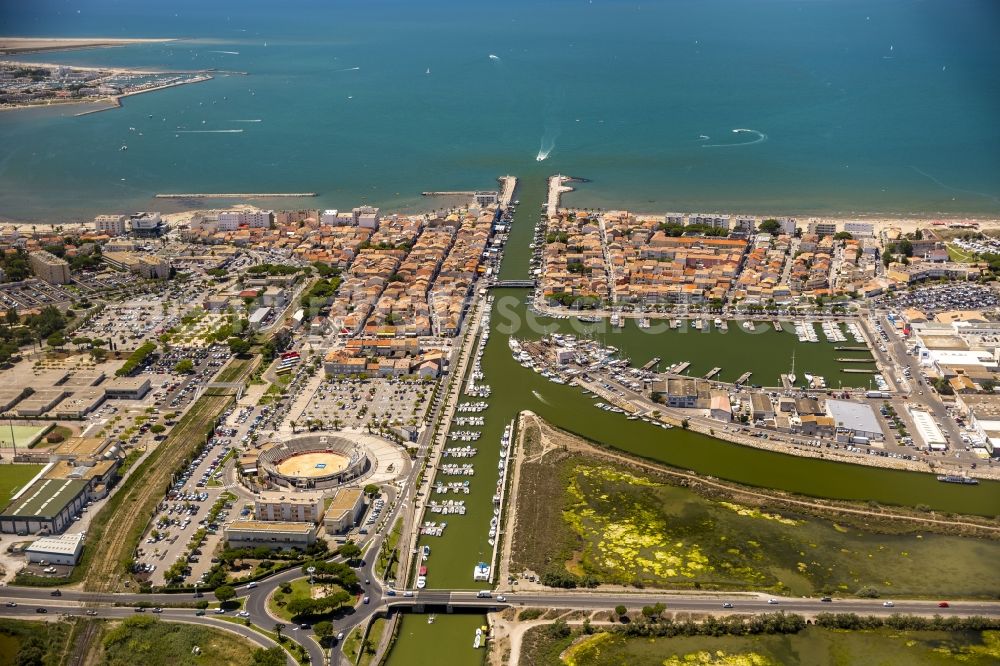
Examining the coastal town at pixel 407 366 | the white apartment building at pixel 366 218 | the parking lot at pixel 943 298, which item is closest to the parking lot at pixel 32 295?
the coastal town at pixel 407 366

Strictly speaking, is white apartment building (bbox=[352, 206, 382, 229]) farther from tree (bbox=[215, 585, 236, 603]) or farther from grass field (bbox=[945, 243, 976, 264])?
tree (bbox=[215, 585, 236, 603])

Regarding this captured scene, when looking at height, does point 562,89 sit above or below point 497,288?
above

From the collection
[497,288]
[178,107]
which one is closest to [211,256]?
[497,288]

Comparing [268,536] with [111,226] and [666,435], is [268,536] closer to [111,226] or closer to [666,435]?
[666,435]

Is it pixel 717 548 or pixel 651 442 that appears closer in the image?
pixel 717 548

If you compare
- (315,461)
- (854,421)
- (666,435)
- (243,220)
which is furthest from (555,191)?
(315,461)

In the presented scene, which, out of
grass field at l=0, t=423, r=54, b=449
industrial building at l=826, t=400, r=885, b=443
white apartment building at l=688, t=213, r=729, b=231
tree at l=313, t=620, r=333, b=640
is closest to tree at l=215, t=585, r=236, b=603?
tree at l=313, t=620, r=333, b=640

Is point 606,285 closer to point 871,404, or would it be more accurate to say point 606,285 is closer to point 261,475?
point 871,404
